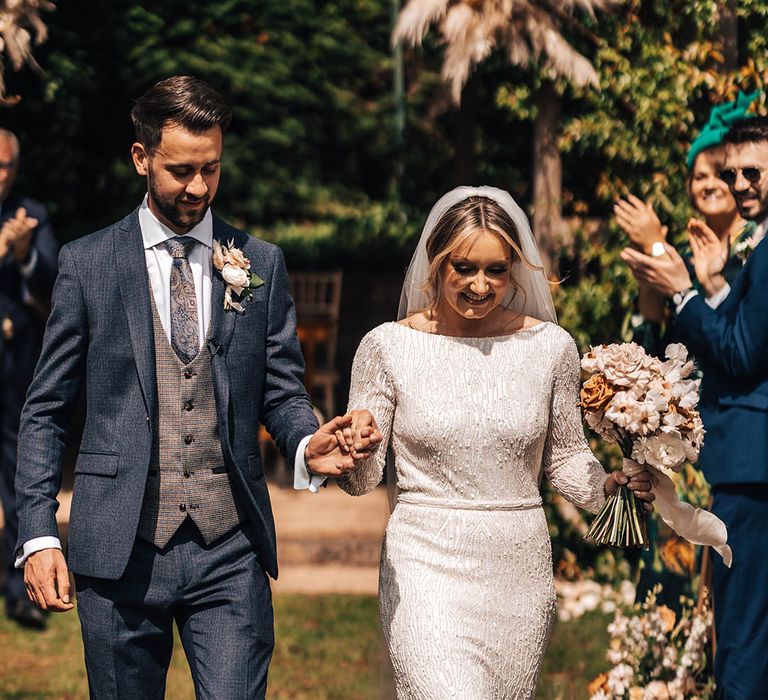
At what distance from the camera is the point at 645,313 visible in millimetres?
5336

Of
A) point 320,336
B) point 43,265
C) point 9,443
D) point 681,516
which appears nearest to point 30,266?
point 43,265

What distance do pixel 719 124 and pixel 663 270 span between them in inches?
24.9

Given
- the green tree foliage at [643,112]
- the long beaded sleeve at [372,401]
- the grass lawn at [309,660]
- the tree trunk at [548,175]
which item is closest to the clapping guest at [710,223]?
the green tree foliage at [643,112]

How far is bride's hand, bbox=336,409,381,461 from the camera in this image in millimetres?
3496

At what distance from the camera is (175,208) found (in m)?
3.62

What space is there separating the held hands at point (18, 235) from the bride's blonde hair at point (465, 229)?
309 cm

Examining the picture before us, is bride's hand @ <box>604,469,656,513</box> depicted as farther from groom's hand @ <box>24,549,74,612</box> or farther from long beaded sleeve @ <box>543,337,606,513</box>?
groom's hand @ <box>24,549,74,612</box>

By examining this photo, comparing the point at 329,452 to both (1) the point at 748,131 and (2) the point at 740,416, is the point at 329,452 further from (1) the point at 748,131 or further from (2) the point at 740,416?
(1) the point at 748,131

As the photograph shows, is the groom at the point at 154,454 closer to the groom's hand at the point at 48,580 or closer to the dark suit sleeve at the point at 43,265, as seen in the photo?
the groom's hand at the point at 48,580

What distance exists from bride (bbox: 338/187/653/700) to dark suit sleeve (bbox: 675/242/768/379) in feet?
2.59

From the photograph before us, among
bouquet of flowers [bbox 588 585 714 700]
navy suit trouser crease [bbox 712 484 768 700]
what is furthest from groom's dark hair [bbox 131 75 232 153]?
bouquet of flowers [bbox 588 585 714 700]

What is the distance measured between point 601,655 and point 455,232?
9.97 feet

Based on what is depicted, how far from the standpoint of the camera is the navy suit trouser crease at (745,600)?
459 cm

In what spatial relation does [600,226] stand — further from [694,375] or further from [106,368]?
[106,368]
